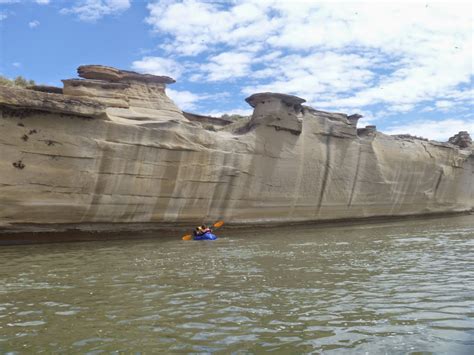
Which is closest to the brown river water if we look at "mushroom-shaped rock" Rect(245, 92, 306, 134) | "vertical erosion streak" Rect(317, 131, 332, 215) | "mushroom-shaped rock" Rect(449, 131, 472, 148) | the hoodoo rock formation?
the hoodoo rock formation

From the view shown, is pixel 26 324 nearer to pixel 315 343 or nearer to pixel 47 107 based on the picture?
pixel 315 343

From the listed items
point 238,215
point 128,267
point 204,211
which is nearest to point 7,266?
point 128,267

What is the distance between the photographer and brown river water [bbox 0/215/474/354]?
3.69 metres

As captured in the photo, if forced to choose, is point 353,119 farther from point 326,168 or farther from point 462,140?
point 462,140

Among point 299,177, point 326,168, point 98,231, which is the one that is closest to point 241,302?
point 98,231

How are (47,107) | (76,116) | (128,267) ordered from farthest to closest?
(76,116), (47,107), (128,267)

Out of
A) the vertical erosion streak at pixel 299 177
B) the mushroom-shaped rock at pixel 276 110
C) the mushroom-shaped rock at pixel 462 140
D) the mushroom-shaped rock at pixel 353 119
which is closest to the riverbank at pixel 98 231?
the vertical erosion streak at pixel 299 177

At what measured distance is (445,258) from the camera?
25.4 ft

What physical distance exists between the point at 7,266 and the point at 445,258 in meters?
7.50

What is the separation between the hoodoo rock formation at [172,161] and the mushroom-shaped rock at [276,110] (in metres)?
0.04

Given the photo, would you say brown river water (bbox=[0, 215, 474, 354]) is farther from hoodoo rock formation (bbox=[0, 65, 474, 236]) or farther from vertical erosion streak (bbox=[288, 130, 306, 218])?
vertical erosion streak (bbox=[288, 130, 306, 218])

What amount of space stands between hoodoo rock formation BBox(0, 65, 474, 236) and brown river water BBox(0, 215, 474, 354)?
2425mm

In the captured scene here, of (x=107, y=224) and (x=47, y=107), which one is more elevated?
(x=47, y=107)

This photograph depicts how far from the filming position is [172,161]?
1252cm
